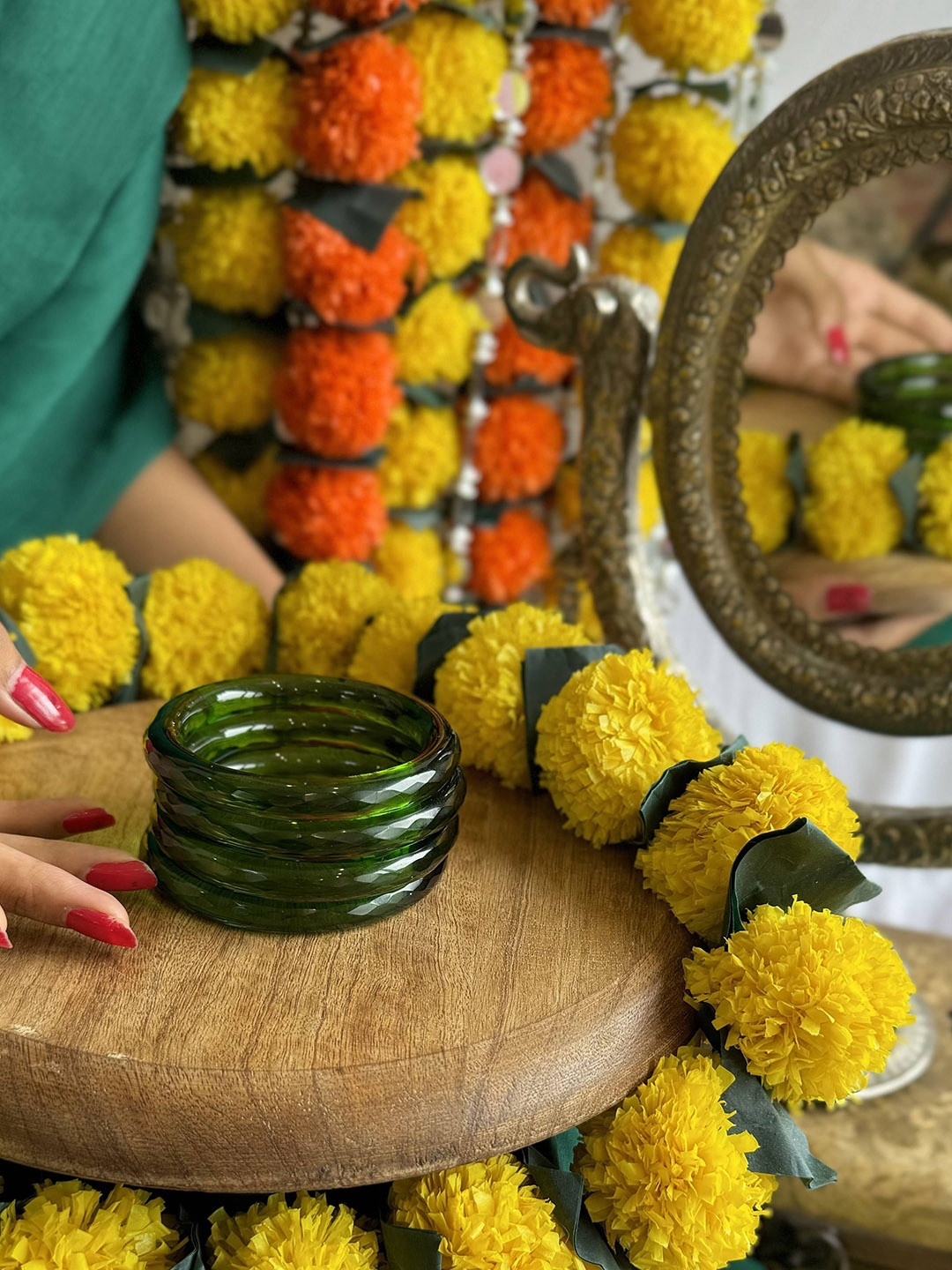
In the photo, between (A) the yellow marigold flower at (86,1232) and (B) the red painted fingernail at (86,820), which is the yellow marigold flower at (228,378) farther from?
(A) the yellow marigold flower at (86,1232)

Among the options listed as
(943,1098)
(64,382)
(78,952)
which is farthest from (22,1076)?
(943,1098)

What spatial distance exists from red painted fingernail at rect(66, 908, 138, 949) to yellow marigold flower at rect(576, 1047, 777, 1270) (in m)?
0.16

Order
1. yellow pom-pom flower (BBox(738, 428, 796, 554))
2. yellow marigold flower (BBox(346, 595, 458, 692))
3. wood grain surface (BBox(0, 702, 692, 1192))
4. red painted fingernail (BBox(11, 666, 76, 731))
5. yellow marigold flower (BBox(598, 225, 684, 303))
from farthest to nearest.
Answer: yellow marigold flower (BBox(598, 225, 684, 303)) < yellow pom-pom flower (BBox(738, 428, 796, 554)) < yellow marigold flower (BBox(346, 595, 458, 692)) < red painted fingernail (BBox(11, 666, 76, 731)) < wood grain surface (BBox(0, 702, 692, 1192))

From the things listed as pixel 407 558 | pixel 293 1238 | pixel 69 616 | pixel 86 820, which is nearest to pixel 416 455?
pixel 407 558

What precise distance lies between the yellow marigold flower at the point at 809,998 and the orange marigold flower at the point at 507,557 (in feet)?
1.47

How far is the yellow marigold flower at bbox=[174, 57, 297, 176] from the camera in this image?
Result: 644 mm

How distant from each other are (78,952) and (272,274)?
45 cm

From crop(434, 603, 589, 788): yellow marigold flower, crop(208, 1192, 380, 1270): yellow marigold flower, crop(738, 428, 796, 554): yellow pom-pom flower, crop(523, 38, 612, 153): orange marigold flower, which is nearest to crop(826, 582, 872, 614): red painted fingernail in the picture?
crop(738, 428, 796, 554): yellow pom-pom flower

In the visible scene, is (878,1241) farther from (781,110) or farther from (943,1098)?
(781,110)

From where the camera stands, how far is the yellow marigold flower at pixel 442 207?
0.69 meters

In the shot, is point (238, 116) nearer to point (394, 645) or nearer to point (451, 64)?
point (451, 64)

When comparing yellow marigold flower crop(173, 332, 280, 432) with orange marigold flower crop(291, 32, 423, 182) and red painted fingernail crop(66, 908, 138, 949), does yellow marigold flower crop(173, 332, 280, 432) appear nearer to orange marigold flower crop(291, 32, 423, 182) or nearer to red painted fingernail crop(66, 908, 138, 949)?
orange marigold flower crop(291, 32, 423, 182)

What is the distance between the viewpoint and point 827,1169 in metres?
0.37

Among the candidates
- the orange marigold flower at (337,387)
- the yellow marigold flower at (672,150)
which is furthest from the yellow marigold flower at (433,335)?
the yellow marigold flower at (672,150)
